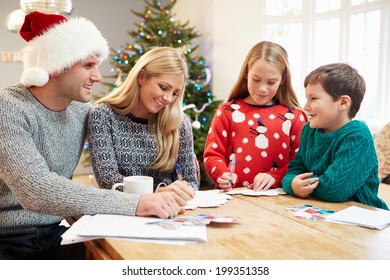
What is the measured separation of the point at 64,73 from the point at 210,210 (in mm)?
732

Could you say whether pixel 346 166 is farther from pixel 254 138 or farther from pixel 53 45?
pixel 53 45

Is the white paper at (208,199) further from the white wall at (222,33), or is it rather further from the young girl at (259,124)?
the white wall at (222,33)

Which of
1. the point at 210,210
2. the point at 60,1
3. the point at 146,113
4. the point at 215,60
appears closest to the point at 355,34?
the point at 215,60

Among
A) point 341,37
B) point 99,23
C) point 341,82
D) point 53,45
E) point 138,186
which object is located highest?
point 99,23

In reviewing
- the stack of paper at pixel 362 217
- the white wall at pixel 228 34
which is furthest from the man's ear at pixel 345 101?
the white wall at pixel 228 34

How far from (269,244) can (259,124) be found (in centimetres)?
104

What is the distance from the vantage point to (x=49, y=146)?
1.60 metres

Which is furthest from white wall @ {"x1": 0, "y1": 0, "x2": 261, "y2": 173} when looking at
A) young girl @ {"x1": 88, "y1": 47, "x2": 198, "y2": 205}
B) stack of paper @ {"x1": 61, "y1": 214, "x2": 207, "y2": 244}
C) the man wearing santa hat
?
stack of paper @ {"x1": 61, "y1": 214, "x2": 207, "y2": 244}

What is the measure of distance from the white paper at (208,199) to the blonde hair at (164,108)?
24 cm

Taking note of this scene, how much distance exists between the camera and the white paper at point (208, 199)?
4.98ft

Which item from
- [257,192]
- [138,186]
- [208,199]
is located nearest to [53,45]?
[138,186]

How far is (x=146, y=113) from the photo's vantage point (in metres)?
1.90
